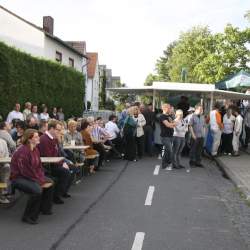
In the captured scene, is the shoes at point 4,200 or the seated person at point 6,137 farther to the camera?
the seated person at point 6,137

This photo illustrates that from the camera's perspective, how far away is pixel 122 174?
1418cm

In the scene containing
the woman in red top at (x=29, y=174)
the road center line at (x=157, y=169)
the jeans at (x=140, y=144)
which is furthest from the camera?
the jeans at (x=140, y=144)

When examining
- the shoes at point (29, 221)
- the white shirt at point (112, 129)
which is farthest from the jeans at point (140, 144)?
the shoes at point (29, 221)

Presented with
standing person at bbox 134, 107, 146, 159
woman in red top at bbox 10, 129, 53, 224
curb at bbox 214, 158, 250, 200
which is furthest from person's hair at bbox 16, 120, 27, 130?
standing person at bbox 134, 107, 146, 159

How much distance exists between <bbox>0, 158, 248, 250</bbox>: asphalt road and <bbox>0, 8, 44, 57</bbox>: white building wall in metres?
20.9

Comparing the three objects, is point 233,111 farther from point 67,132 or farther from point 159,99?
point 67,132

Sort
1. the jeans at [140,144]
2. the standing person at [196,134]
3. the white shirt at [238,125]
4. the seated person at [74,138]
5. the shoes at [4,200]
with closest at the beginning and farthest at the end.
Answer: the shoes at [4,200], the seated person at [74,138], the standing person at [196,134], the jeans at [140,144], the white shirt at [238,125]

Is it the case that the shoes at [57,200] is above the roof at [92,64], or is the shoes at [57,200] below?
below

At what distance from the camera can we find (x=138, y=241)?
23.6ft

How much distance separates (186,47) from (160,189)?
40.6 metres

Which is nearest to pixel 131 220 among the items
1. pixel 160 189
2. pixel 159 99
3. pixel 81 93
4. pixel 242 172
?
pixel 160 189

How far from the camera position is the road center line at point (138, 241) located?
689 cm

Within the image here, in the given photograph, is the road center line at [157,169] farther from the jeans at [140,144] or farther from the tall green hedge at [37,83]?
the tall green hedge at [37,83]

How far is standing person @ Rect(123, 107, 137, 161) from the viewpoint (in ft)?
58.0
